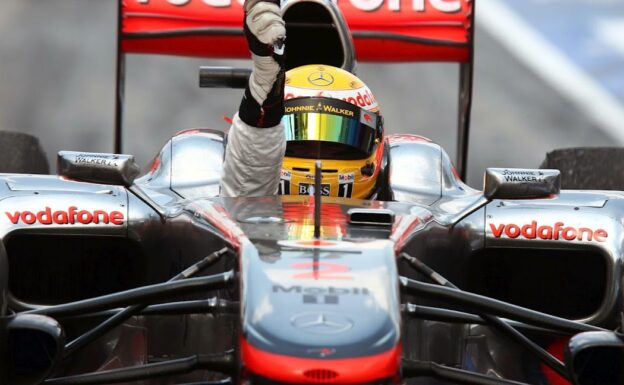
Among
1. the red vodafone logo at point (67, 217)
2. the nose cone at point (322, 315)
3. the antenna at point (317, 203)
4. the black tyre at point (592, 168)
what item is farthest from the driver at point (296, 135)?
the black tyre at point (592, 168)

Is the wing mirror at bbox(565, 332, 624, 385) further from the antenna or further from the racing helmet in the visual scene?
the racing helmet

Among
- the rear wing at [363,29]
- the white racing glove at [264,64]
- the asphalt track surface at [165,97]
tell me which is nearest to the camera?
the white racing glove at [264,64]

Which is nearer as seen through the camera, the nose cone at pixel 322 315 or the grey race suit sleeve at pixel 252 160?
the nose cone at pixel 322 315

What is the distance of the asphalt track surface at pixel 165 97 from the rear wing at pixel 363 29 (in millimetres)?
4289

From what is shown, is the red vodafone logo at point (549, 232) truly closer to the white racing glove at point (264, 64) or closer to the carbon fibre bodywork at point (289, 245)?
the carbon fibre bodywork at point (289, 245)

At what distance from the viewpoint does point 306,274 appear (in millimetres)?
4203

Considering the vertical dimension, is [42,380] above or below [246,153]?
below

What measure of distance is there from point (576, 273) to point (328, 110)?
1191 millimetres

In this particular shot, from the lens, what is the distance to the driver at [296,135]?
19.3 ft

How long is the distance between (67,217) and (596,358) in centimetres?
213

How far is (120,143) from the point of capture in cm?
773

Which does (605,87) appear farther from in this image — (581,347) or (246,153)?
(581,347)

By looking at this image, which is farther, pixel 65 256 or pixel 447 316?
pixel 65 256

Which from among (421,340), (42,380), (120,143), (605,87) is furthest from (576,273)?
(605,87)
